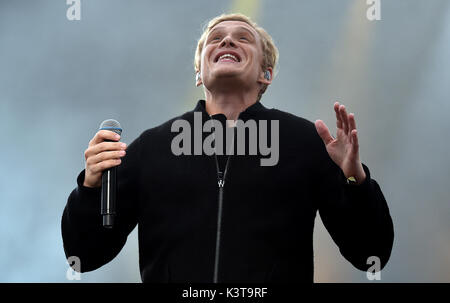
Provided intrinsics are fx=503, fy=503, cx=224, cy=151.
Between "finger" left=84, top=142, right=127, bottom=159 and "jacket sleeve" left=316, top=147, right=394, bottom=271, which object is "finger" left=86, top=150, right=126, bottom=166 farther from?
"jacket sleeve" left=316, top=147, right=394, bottom=271

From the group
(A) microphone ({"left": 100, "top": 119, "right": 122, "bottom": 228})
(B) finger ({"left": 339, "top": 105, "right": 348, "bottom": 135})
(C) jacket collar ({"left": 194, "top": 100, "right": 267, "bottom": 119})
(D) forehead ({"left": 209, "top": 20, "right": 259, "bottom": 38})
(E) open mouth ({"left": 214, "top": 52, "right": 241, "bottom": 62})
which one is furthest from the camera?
(D) forehead ({"left": 209, "top": 20, "right": 259, "bottom": 38})

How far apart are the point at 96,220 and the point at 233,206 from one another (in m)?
0.43

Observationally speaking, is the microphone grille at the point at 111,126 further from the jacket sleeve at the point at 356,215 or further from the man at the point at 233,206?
the jacket sleeve at the point at 356,215

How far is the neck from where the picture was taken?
182 centimetres

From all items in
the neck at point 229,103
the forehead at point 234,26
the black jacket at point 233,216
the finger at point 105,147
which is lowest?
the black jacket at point 233,216

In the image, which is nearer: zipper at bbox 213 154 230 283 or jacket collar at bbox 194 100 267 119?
zipper at bbox 213 154 230 283

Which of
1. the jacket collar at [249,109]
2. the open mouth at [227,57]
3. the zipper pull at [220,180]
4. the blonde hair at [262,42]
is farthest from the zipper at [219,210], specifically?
the blonde hair at [262,42]

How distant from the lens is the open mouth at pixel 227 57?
6.08 feet

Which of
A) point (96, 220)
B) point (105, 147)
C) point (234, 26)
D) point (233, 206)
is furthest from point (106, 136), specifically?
point (234, 26)

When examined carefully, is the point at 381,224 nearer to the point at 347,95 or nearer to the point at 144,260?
the point at 144,260

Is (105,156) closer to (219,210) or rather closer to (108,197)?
(108,197)

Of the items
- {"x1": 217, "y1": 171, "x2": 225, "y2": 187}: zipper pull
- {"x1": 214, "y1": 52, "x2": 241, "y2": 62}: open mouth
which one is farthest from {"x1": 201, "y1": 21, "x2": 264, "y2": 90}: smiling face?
{"x1": 217, "y1": 171, "x2": 225, "y2": 187}: zipper pull
